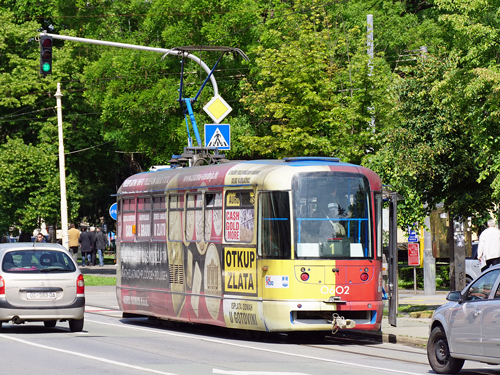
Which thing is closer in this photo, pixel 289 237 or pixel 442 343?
pixel 442 343

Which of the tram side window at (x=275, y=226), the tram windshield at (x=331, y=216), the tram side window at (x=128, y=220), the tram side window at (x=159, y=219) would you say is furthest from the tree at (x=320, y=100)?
the tram side window at (x=275, y=226)

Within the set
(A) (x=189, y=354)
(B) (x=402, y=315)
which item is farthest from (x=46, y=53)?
(A) (x=189, y=354)

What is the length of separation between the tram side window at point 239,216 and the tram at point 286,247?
17 mm

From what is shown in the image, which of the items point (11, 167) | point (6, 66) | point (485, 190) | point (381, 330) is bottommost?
point (381, 330)

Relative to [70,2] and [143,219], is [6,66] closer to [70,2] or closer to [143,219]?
A: [70,2]

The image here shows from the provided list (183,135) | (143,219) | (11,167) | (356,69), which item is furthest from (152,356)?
(11,167)

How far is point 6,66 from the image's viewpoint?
146 feet

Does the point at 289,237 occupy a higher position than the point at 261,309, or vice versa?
the point at 289,237

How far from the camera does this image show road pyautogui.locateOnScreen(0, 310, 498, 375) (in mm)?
11672

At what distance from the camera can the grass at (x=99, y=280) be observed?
107 feet

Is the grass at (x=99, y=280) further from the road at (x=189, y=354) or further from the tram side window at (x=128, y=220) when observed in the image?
the road at (x=189, y=354)

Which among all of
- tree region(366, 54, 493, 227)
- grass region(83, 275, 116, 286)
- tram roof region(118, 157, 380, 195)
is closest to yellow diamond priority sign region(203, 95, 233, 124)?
tram roof region(118, 157, 380, 195)

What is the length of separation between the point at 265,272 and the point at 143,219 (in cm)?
497

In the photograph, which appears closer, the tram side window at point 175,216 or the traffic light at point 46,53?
the tram side window at point 175,216
